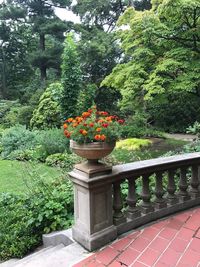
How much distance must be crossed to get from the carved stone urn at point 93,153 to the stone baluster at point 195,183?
1162 millimetres

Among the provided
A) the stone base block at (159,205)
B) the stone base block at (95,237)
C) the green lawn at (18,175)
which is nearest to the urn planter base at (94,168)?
the stone base block at (95,237)

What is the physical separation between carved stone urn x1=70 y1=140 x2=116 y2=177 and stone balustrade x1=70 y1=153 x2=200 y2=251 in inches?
1.0

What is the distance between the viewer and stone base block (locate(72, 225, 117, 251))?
2.37 meters

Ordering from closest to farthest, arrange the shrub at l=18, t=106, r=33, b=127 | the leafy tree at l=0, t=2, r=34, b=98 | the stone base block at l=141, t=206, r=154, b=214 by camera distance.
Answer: the stone base block at l=141, t=206, r=154, b=214
the shrub at l=18, t=106, r=33, b=127
the leafy tree at l=0, t=2, r=34, b=98

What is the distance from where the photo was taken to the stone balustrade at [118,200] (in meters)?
2.35

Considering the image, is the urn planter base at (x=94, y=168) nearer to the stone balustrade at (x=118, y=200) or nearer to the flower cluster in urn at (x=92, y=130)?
the stone balustrade at (x=118, y=200)

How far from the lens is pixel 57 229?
297 cm

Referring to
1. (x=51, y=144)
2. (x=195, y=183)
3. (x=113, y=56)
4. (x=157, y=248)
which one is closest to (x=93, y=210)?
(x=157, y=248)

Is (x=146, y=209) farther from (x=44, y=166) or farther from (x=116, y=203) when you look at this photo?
(x=44, y=166)

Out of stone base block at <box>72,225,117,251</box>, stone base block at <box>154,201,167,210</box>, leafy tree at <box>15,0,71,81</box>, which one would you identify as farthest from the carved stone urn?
leafy tree at <box>15,0,71,81</box>

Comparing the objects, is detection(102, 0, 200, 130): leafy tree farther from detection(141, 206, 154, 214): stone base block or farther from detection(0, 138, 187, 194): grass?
detection(141, 206, 154, 214): stone base block

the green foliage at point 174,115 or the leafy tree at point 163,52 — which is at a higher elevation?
the leafy tree at point 163,52

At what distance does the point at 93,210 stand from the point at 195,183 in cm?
131

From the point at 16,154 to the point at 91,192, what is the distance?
6.10 m
